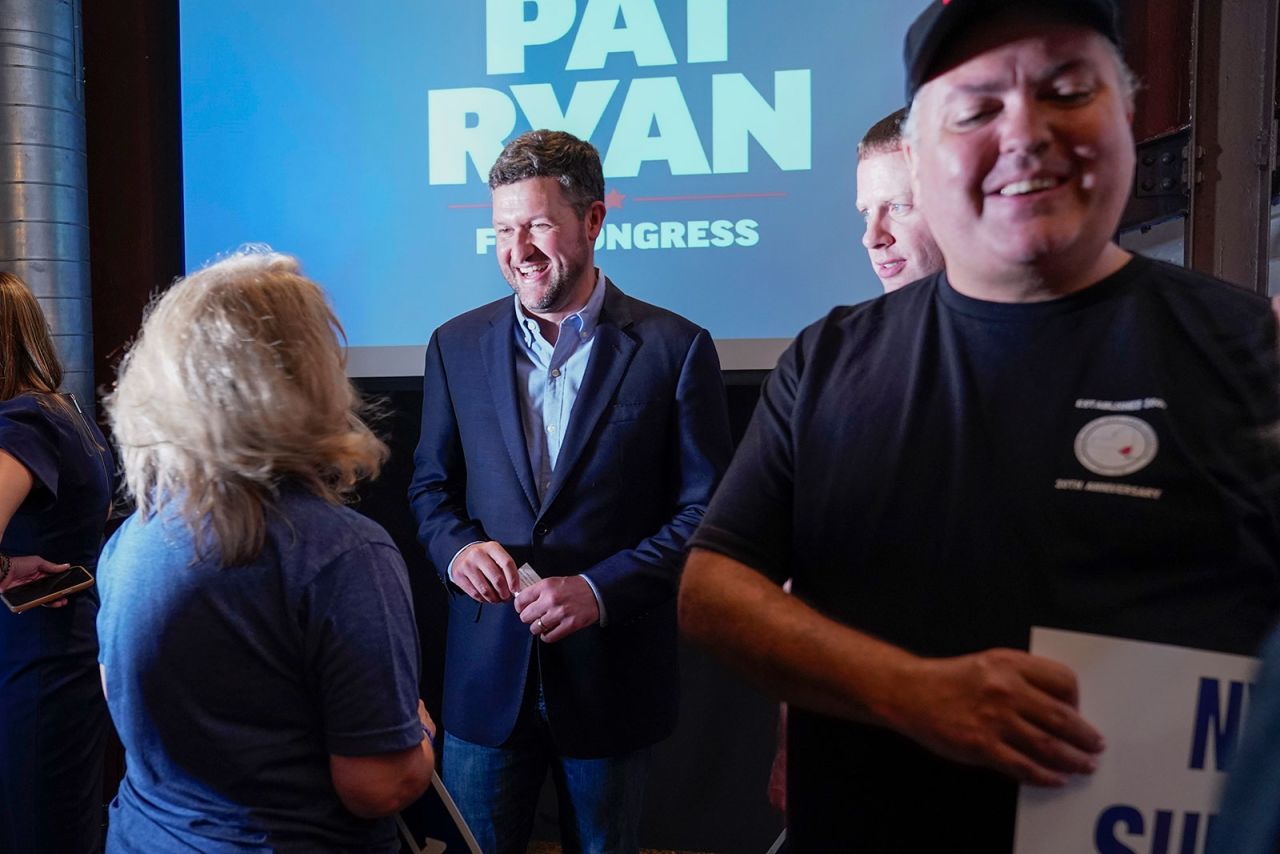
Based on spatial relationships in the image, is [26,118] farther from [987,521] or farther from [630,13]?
[987,521]

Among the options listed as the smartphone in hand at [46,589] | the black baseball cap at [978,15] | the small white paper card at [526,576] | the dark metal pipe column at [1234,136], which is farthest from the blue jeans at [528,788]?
the dark metal pipe column at [1234,136]

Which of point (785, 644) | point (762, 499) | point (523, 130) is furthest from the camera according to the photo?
point (523, 130)

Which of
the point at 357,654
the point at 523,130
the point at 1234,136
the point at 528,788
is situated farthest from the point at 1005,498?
the point at 523,130

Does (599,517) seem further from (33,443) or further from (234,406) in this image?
(33,443)

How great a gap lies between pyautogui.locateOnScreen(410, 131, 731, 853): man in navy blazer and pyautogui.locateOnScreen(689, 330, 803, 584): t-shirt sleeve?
0.86 m

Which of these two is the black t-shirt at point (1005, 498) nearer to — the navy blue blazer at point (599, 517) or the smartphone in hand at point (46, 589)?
the navy blue blazer at point (599, 517)

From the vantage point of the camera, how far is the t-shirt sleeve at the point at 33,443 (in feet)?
6.75

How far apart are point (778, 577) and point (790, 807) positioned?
25cm

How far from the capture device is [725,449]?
2.06 meters

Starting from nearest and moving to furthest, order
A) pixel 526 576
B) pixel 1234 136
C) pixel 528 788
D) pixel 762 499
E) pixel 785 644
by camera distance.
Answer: pixel 785 644 < pixel 762 499 < pixel 526 576 < pixel 528 788 < pixel 1234 136

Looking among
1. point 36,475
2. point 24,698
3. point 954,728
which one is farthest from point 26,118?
point 954,728

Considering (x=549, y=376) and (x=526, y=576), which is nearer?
(x=526, y=576)

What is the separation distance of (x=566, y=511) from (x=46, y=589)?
1217 mm

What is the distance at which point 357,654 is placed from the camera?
1.12 meters
